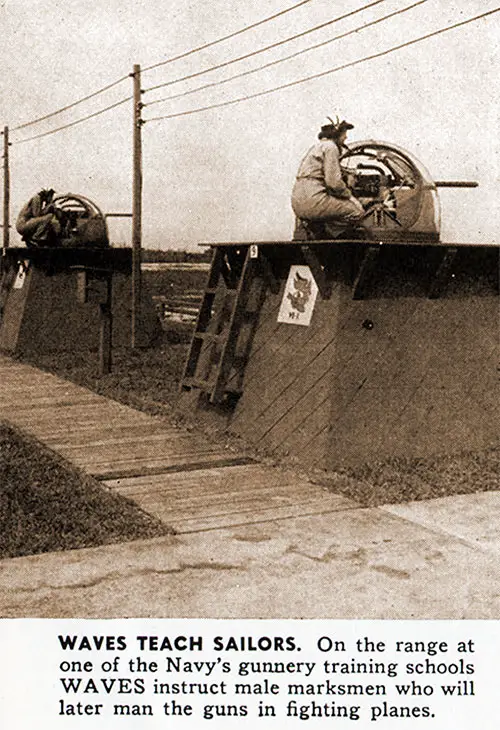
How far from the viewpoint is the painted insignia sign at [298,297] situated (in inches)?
362

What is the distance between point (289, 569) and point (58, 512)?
2040 mm

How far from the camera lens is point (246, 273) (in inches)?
394

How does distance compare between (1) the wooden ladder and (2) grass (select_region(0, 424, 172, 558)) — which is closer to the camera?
(2) grass (select_region(0, 424, 172, 558))

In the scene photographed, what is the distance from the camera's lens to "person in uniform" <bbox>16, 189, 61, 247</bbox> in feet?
62.4

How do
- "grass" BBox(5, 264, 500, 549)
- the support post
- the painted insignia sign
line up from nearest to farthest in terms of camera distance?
"grass" BBox(5, 264, 500, 549), the painted insignia sign, the support post

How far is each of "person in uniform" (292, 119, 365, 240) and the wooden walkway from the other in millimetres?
2442

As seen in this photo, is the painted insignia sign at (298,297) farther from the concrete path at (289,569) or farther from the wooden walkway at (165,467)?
the concrete path at (289,569)

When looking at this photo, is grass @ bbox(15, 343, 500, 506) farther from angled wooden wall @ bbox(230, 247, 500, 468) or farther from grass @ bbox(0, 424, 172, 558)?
grass @ bbox(0, 424, 172, 558)

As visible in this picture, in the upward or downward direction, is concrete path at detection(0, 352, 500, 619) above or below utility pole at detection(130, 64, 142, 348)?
below

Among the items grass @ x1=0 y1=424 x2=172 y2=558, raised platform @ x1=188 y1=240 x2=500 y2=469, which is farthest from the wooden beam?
grass @ x1=0 y1=424 x2=172 y2=558

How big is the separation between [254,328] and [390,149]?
2341 mm

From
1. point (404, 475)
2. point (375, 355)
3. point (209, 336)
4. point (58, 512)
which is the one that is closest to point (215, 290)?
point (209, 336)
